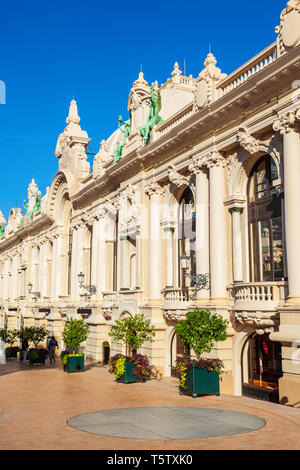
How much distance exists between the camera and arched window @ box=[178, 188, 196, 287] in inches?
948

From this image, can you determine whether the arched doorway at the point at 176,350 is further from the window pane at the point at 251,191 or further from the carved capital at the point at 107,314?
the window pane at the point at 251,191

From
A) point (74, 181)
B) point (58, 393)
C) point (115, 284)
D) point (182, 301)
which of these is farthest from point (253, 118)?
point (74, 181)

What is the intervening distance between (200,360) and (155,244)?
9.72m

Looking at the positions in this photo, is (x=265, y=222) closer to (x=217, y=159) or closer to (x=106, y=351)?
(x=217, y=159)

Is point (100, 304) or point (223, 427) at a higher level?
point (100, 304)

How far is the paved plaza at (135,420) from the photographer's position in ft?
35.4

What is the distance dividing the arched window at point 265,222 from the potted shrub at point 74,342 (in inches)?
459

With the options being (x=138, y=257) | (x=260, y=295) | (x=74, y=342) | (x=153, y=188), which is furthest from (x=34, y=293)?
(x=260, y=295)

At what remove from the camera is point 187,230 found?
24641 mm

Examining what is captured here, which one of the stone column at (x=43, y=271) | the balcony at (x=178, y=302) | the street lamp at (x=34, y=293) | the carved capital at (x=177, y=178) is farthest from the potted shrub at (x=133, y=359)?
the street lamp at (x=34, y=293)

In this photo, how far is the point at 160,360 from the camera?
24.4 metres

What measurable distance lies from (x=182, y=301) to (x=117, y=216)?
10814 millimetres

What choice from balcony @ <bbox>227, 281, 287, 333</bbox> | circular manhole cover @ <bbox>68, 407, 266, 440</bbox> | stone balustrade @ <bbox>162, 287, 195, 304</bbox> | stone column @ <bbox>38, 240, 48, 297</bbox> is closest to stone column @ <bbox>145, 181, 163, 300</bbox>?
stone balustrade @ <bbox>162, 287, 195, 304</bbox>

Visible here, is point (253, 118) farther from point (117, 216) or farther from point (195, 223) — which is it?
point (117, 216)
